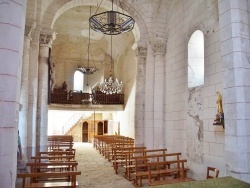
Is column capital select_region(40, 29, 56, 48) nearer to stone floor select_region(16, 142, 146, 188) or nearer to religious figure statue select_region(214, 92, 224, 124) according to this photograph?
stone floor select_region(16, 142, 146, 188)

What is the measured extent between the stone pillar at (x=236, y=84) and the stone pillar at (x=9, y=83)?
366 centimetres

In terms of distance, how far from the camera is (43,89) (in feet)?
26.2

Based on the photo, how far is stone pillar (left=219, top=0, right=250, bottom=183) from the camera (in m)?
4.10

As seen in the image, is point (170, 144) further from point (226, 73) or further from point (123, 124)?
point (123, 124)

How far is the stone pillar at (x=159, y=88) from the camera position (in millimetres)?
8383

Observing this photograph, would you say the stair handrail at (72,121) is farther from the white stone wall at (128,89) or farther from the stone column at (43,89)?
the stone column at (43,89)

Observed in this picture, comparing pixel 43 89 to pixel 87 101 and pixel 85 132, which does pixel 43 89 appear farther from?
pixel 85 132

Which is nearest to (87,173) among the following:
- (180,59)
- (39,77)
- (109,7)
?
(39,77)

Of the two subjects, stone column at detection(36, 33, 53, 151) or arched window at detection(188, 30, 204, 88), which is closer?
arched window at detection(188, 30, 204, 88)

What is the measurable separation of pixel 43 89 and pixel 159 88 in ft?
13.7

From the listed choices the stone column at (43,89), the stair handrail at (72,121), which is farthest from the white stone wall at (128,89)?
the stone column at (43,89)

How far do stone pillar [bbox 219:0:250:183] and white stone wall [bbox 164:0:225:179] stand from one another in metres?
1.14

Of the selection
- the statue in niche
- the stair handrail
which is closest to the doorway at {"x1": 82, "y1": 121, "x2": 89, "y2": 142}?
the stair handrail

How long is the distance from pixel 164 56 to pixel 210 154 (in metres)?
4.22
